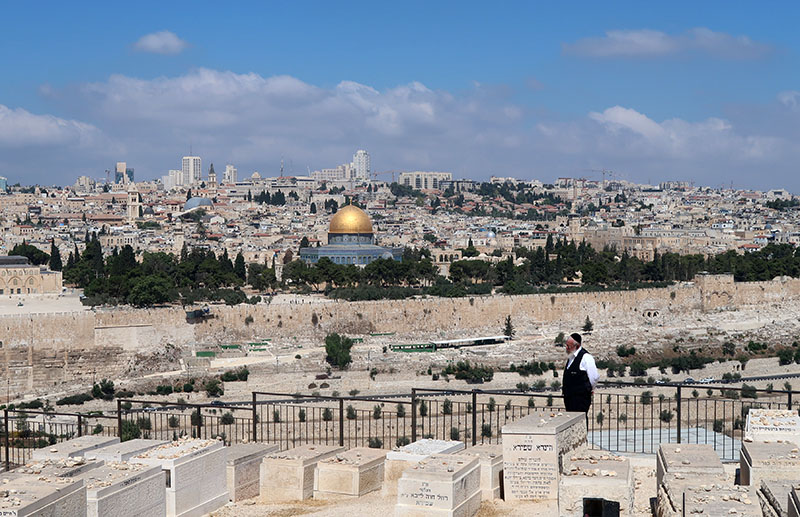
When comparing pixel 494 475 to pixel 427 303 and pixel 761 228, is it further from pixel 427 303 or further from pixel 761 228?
pixel 761 228

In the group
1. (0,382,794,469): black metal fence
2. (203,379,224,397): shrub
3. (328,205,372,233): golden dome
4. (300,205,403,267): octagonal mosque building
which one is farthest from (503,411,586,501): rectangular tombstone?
(328,205,372,233): golden dome

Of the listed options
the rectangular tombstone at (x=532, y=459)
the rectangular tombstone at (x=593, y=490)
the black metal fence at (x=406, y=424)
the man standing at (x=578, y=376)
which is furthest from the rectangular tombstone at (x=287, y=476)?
the rectangular tombstone at (x=593, y=490)

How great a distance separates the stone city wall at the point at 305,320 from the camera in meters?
25.0

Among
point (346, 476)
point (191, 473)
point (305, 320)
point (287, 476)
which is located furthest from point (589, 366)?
point (305, 320)

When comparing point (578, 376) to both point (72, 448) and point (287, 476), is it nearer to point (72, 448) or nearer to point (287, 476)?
point (287, 476)

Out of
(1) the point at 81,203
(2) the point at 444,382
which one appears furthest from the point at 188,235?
(2) the point at 444,382

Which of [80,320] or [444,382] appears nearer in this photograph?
[444,382]

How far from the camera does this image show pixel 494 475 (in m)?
6.95

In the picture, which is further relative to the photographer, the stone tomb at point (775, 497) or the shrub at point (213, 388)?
the shrub at point (213, 388)

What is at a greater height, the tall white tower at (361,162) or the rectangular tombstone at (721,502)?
the tall white tower at (361,162)

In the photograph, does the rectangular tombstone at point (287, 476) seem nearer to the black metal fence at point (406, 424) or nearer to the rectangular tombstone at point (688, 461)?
the black metal fence at point (406, 424)

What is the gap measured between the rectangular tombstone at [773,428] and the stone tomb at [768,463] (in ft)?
1.89

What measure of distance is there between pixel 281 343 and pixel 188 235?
4032 cm

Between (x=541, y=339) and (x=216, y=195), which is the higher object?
(x=216, y=195)
